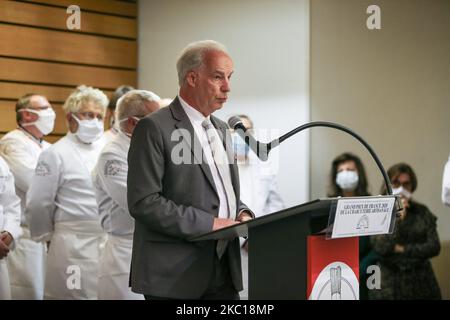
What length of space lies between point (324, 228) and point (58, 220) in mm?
2325

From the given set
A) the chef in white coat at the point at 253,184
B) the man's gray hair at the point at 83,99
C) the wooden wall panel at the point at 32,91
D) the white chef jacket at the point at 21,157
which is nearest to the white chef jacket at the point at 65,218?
the man's gray hair at the point at 83,99

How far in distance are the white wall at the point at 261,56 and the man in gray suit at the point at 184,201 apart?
3.15 meters

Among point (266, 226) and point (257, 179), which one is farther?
point (257, 179)

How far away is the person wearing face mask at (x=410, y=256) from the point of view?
4957 mm

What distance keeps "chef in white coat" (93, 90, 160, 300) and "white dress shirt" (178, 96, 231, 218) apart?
82 centimetres

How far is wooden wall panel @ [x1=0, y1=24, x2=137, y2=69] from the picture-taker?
5711mm

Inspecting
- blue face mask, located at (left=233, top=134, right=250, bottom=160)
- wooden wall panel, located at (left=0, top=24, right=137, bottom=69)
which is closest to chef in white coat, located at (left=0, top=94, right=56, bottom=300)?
wooden wall panel, located at (left=0, top=24, right=137, bottom=69)

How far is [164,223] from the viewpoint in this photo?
242 centimetres

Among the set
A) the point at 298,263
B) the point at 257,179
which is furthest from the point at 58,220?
the point at 298,263

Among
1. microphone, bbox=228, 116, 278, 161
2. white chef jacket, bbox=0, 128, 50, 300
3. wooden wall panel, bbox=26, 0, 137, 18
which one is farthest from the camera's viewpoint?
wooden wall panel, bbox=26, 0, 137, 18

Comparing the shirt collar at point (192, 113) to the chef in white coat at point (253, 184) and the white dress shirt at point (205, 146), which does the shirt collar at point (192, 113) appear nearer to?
the white dress shirt at point (205, 146)

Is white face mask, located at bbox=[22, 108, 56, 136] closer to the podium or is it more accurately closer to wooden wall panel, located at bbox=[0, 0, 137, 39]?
wooden wall panel, located at bbox=[0, 0, 137, 39]
